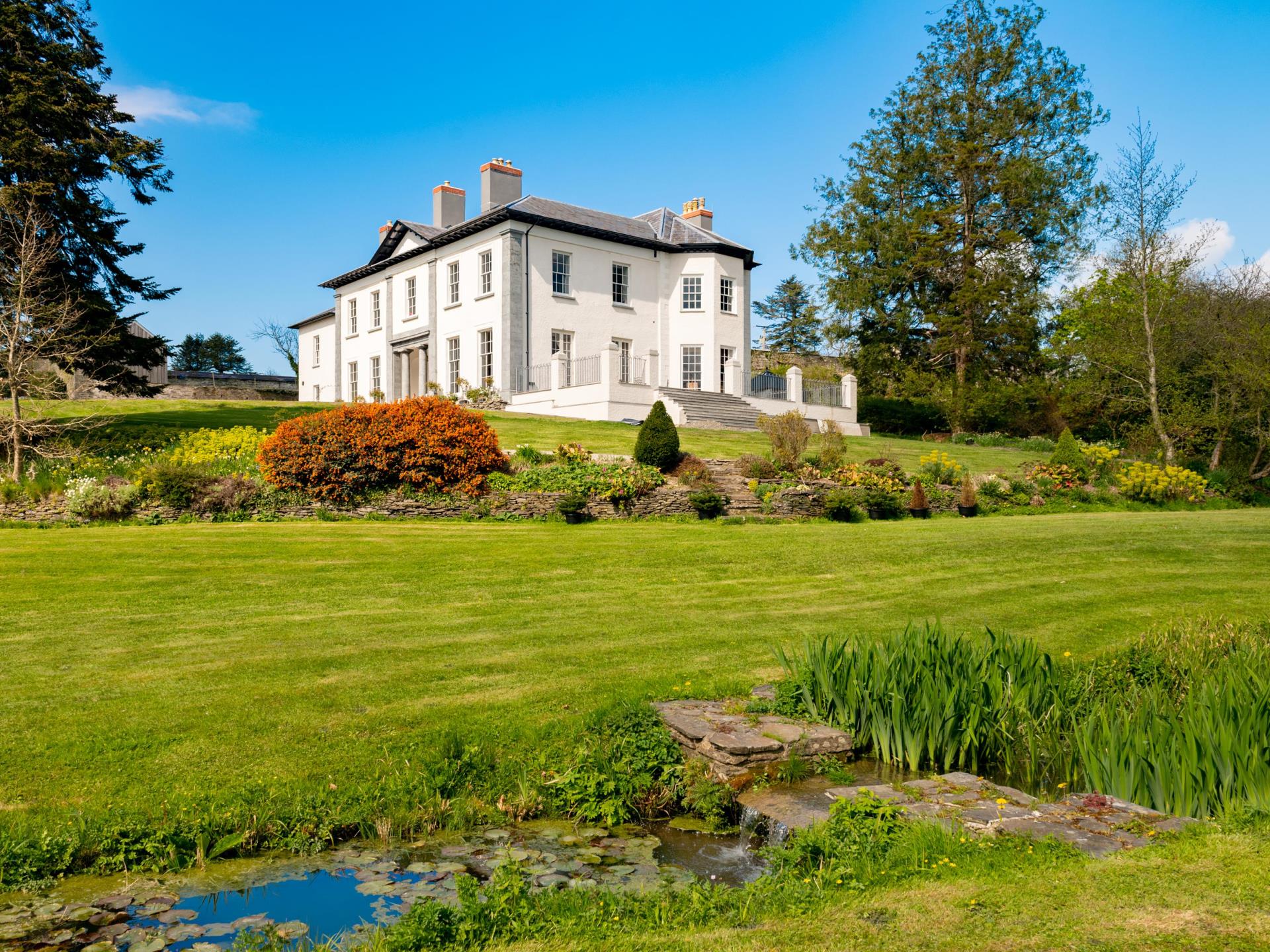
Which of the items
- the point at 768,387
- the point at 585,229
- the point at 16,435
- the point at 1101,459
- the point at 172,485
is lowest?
the point at 172,485

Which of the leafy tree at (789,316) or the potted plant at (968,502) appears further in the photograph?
the leafy tree at (789,316)

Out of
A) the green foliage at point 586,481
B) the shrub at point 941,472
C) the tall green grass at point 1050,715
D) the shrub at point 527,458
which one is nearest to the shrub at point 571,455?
the shrub at point 527,458

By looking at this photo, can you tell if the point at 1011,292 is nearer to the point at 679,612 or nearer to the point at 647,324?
the point at 647,324

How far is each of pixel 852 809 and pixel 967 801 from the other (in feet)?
2.14

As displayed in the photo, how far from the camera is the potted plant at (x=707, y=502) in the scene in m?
16.9

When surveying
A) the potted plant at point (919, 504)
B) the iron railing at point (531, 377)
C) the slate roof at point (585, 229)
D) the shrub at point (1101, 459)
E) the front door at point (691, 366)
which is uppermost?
the slate roof at point (585, 229)

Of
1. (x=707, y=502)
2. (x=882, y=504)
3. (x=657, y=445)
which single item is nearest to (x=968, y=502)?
(x=882, y=504)

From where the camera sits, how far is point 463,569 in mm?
10992

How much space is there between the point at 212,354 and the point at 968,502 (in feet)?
208

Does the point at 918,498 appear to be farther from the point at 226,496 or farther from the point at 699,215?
the point at 699,215

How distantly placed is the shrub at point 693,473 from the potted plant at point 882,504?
3176mm

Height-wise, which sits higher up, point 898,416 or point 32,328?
point 32,328

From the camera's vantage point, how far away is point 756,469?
1925 cm

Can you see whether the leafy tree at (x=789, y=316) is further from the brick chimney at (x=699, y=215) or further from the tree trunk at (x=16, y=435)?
the tree trunk at (x=16, y=435)
